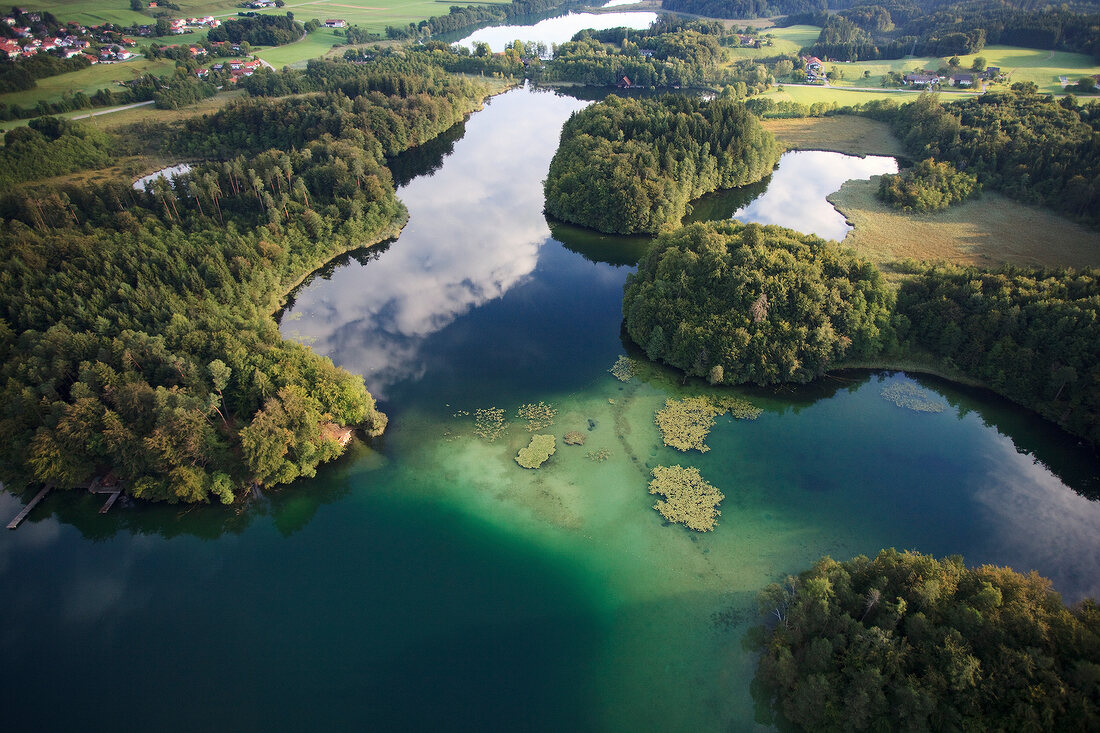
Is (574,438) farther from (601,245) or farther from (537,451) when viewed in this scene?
(601,245)

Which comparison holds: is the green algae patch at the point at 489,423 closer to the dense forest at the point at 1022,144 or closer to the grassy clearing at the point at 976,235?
the grassy clearing at the point at 976,235

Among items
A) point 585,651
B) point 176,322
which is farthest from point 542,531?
point 176,322

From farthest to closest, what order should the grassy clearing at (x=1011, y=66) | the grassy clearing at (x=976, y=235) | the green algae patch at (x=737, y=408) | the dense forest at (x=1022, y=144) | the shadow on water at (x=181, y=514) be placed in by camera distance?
the grassy clearing at (x=1011, y=66)
the dense forest at (x=1022, y=144)
the grassy clearing at (x=976, y=235)
the green algae patch at (x=737, y=408)
the shadow on water at (x=181, y=514)

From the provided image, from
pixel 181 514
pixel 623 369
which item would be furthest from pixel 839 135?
pixel 181 514

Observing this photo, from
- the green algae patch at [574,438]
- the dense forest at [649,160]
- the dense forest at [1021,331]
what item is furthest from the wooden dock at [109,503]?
the dense forest at [1021,331]

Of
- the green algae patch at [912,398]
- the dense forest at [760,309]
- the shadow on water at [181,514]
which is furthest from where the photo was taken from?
the dense forest at [760,309]

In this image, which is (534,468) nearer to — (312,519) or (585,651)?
(585,651)

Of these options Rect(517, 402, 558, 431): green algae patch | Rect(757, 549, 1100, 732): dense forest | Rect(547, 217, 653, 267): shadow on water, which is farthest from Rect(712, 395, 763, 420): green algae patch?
Rect(547, 217, 653, 267): shadow on water
